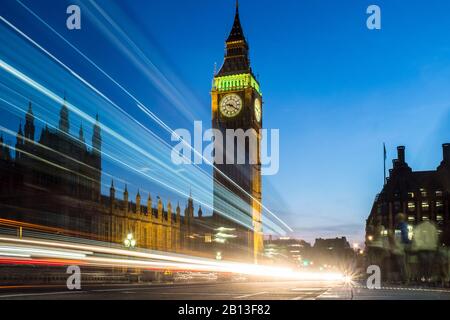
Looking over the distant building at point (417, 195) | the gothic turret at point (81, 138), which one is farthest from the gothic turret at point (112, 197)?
the distant building at point (417, 195)

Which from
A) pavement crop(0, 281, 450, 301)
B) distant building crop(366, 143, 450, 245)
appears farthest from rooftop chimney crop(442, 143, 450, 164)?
pavement crop(0, 281, 450, 301)

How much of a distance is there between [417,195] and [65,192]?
68063 millimetres

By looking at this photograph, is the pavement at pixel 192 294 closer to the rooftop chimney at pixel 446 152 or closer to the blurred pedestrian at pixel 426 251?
the blurred pedestrian at pixel 426 251

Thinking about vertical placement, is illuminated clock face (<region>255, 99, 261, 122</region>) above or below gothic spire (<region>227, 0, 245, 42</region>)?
below

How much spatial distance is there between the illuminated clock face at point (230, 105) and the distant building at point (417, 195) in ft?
137

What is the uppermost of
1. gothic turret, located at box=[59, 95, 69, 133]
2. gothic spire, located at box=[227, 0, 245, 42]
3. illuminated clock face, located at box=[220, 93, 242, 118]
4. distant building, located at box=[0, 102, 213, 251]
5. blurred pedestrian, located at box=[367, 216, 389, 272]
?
gothic spire, located at box=[227, 0, 245, 42]

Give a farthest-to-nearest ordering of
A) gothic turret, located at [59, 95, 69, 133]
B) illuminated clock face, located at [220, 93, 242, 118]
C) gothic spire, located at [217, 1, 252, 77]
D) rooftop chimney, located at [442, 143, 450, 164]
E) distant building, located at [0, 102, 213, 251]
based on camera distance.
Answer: gothic spire, located at [217, 1, 252, 77] → illuminated clock face, located at [220, 93, 242, 118] → rooftop chimney, located at [442, 143, 450, 164] → gothic turret, located at [59, 95, 69, 133] → distant building, located at [0, 102, 213, 251]

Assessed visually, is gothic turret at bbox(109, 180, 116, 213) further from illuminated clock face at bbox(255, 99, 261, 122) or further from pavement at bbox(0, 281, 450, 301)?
illuminated clock face at bbox(255, 99, 261, 122)

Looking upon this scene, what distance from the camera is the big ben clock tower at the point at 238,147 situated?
127m

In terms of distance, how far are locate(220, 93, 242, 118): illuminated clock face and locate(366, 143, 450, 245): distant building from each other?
4181cm

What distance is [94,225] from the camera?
78562 mm

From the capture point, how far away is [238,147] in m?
137

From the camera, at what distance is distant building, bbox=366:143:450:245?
4031 inches
